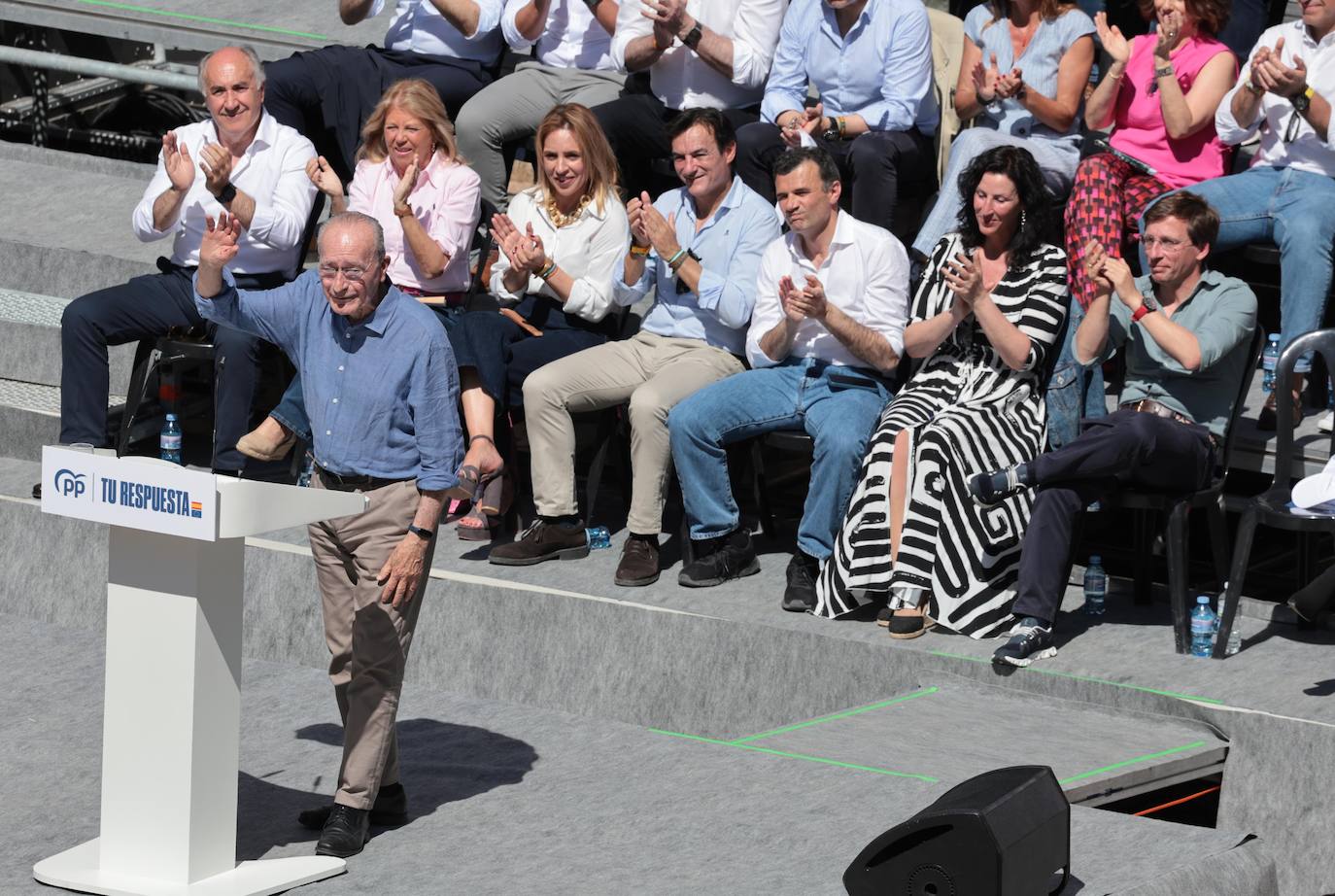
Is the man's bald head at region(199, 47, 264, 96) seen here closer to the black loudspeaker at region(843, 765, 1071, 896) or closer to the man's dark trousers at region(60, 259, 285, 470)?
the man's dark trousers at region(60, 259, 285, 470)

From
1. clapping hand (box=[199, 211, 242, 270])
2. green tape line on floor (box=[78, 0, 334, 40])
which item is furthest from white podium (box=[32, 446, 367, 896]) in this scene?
green tape line on floor (box=[78, 0, 334, 40])

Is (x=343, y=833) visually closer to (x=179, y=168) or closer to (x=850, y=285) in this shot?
(x=850, y=285)

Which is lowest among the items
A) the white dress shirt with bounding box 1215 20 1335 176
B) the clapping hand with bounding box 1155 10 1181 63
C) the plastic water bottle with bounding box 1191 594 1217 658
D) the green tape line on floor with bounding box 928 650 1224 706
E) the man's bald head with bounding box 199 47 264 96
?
the green tape line on floor with bounding box 928 650 1224 706

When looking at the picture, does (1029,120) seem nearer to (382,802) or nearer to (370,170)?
(370,170)

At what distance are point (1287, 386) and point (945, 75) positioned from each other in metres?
2.06

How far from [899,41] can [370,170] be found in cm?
178

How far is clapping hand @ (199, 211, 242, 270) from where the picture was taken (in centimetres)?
452

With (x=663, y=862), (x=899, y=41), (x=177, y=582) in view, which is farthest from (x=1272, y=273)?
(x=177, y=582)

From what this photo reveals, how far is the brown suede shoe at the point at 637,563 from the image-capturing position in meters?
6.06

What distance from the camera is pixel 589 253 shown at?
6.50 meters

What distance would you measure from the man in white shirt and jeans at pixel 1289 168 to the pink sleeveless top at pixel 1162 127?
0.13 metres

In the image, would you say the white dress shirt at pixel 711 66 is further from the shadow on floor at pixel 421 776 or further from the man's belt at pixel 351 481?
the man's belt at pixel 351 481

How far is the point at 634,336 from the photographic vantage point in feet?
21.3

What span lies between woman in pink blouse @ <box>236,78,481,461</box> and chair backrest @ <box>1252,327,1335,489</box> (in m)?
2.53
